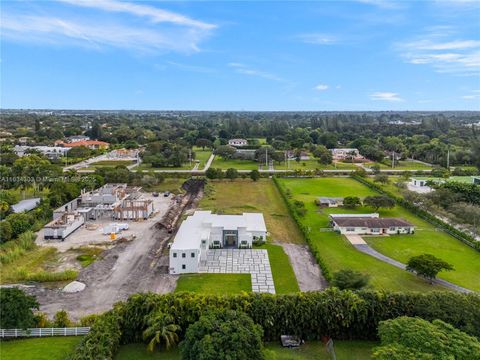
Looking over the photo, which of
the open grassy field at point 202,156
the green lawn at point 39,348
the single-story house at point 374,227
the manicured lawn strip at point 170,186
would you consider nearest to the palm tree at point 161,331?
the green lawn at point 39,348

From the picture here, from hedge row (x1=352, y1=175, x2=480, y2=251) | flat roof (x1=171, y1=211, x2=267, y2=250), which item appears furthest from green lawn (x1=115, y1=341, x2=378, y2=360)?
hedge row (x1=352, y1=175, x2=480, y2=251)

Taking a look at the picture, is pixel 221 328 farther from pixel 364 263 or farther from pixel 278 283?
pixel 364 263

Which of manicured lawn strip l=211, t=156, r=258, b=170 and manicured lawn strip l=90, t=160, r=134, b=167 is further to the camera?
manicured lawn strip l=211, t=156, r=258, b=170

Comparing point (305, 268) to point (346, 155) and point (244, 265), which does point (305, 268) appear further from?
point (346, 155)

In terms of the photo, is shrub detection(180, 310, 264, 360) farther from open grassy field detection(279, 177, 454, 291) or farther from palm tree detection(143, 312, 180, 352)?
open grassy field detection(279, 177, 454, 291)

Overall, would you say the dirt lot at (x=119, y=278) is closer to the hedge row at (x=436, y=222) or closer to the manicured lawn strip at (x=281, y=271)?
the manicured lawn strip at (x=281, y=271)

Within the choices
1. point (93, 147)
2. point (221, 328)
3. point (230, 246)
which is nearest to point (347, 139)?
point (93, 147)
